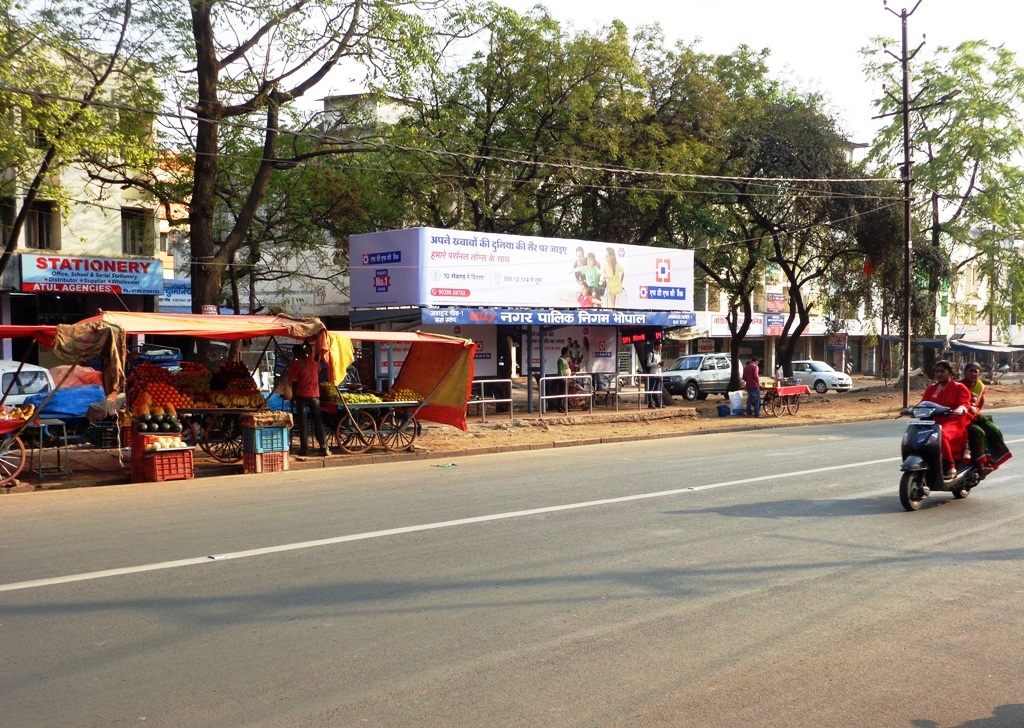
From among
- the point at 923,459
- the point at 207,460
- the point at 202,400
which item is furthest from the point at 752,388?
the point at 923,459

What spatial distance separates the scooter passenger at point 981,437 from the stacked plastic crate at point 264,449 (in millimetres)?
9682

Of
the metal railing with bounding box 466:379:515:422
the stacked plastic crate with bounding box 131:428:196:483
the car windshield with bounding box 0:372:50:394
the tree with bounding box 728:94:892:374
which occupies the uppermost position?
the tree with bounding box 728:94:892:374

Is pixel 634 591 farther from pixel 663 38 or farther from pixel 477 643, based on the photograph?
pixel 663 38

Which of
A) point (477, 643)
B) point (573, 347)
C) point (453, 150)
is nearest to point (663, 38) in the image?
point (453, 150)

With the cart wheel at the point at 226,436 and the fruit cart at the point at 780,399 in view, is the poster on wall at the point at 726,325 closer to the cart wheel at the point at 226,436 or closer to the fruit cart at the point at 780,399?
the fruit cart at the point at 780,399

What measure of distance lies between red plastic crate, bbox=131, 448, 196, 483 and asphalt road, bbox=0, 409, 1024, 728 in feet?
6.75

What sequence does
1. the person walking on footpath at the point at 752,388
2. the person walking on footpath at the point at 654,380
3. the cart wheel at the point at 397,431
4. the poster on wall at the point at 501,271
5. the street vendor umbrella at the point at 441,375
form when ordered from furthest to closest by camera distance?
1. the person walking on footpath at the point at 654,380
2. the person walking on footpath at the point at 752,388
3. the poster on wall at the point at 501,271
4. the street vendor umbrella at the point at 441,375
5. the cart wheel at the point at 397,431

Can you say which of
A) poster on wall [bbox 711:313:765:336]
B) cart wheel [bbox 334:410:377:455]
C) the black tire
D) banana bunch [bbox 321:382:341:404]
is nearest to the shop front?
cart wheel [bbox 334:410:377:455]

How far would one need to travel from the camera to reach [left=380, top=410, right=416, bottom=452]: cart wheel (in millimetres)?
17109

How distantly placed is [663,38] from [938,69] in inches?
612

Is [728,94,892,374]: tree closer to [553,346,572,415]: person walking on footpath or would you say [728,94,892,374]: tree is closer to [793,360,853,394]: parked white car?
[793,360,853,394]: parked white car

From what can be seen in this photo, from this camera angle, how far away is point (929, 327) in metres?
38.3

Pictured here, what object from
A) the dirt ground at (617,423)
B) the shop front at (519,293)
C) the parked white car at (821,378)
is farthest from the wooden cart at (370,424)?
the parked white car at (821,378)

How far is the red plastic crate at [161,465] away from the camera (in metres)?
13.7
